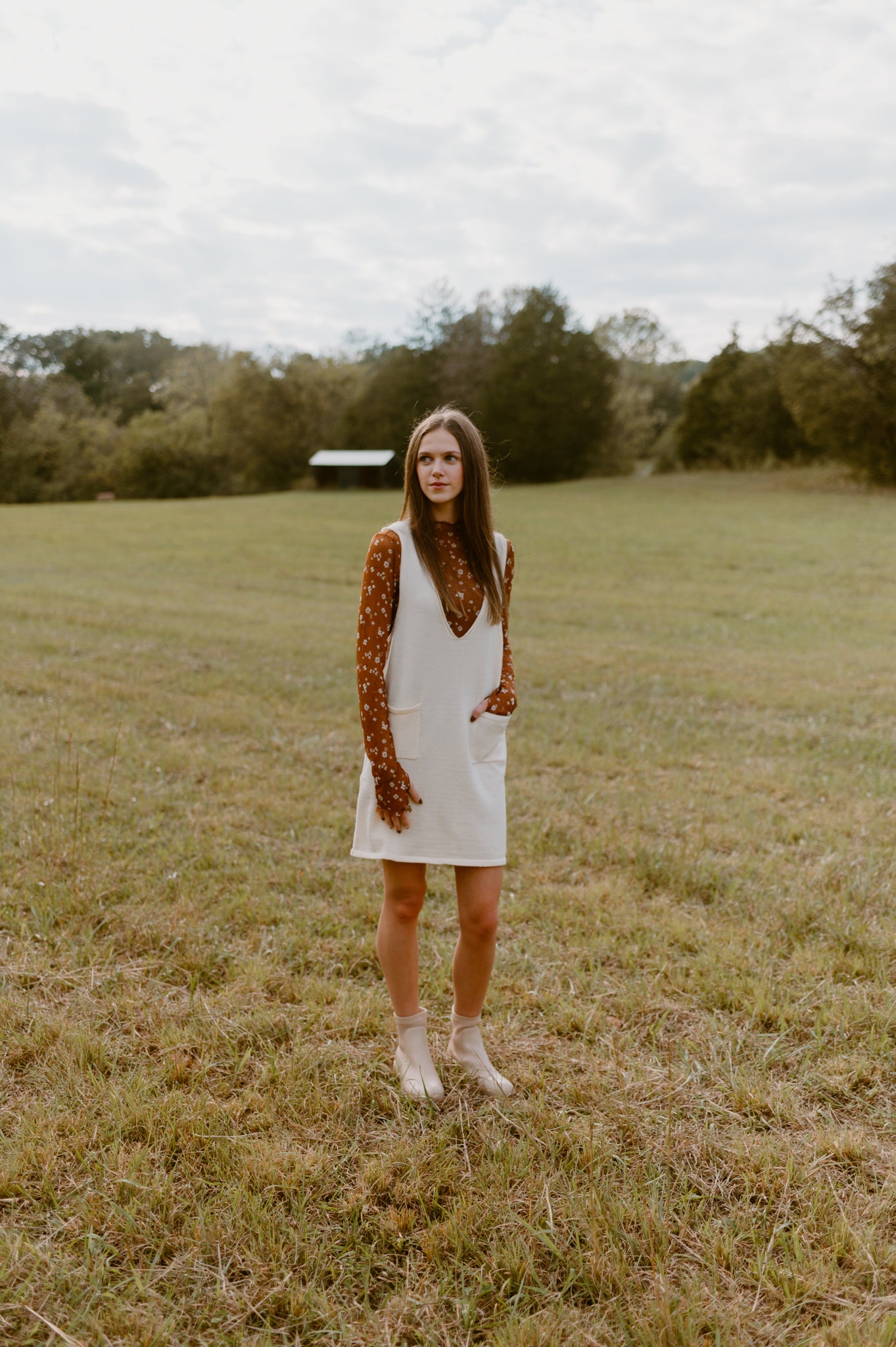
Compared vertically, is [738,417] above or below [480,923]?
above

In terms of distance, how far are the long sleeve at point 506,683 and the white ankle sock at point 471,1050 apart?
1.04 metres

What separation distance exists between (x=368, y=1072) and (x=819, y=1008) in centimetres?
168

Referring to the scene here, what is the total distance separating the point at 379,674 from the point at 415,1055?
1.27 metres

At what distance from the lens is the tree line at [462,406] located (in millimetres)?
46188

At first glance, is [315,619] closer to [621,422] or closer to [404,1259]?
[404,1259]

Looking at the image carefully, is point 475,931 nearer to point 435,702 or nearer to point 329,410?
point 435,702

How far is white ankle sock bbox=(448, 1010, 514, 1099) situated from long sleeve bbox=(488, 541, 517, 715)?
104 centimetres

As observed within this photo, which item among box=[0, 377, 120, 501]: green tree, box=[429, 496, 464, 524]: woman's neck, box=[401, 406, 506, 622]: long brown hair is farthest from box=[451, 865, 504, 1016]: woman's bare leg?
box=[0, 377, 120, 501]: green tree

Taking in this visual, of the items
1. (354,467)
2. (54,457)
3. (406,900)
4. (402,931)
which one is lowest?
(402,931)

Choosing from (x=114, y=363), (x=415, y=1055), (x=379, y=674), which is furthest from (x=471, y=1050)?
(x=114, y=363)

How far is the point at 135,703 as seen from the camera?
7543mm

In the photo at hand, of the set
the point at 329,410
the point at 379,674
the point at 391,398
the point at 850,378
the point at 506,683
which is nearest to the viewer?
the point at 379,674

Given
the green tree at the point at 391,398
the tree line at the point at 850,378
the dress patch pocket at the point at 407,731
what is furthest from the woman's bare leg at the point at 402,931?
the green tree at the point at 391,398

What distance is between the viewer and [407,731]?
2.72 m
